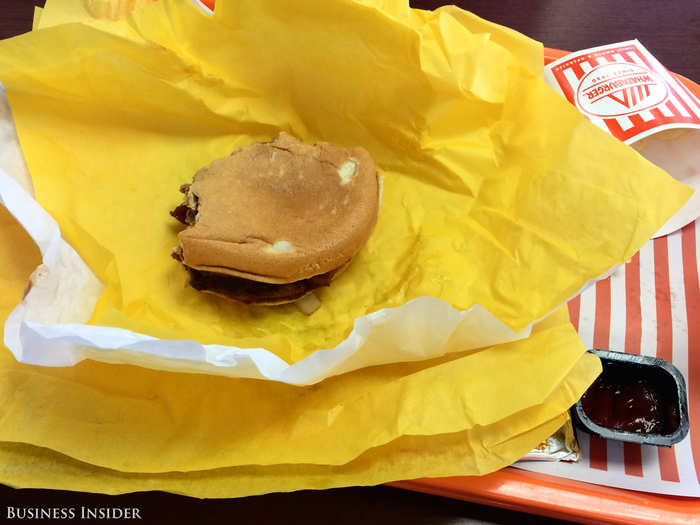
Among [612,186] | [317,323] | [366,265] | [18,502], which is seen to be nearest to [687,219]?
[612,186]

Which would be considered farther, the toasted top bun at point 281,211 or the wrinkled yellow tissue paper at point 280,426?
the toasted top bun at point 281,211

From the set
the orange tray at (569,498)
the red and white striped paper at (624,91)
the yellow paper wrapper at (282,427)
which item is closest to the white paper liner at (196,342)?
the yellow paper wrapper at (282,427)

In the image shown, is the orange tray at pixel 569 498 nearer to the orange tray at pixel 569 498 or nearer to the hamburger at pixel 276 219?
the orange tray at pixel 569 498

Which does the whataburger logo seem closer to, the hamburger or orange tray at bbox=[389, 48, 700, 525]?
the hamburger

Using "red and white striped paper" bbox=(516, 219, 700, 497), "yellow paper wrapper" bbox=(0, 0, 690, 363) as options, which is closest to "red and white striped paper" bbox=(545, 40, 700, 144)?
"yellow paper wrapper" bbox=(0, 0, 690, 363)

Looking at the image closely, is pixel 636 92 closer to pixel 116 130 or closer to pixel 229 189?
pixel 229 189
